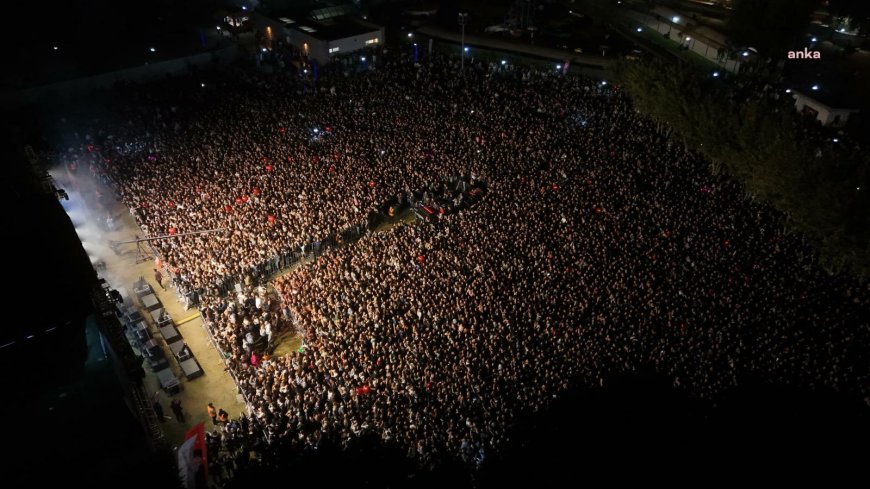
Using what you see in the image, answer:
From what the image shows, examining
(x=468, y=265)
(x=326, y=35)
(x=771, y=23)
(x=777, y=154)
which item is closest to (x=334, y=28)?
(x=326, y=35)

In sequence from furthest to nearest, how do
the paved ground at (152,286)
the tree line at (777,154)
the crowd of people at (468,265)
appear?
the tree line at (777,154), the paved ground at (152,286), the crowd of people at (468,265)

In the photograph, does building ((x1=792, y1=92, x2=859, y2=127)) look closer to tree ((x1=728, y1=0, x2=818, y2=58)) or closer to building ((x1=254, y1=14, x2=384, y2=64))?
tree ((x1=728, y1=0, x2=818, y2=58))

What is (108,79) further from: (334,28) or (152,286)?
(152,286)

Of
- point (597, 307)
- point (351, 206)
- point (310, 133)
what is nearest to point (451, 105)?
point (310, 133)

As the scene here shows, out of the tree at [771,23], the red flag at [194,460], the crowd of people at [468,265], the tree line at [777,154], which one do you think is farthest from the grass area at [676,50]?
the red flag at [194,460]

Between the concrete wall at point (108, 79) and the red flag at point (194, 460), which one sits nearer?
the red flag at point (194, 460)

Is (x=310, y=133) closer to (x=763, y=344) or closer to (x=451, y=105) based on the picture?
(x=451, y=105)

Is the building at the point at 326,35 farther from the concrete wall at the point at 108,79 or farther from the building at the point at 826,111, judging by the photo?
the building at the point at 826,111

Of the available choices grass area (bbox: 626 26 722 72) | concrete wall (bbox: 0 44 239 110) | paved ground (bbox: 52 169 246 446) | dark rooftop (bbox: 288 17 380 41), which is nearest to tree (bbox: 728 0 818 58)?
grass area (bbox: 626 26 722 72)
